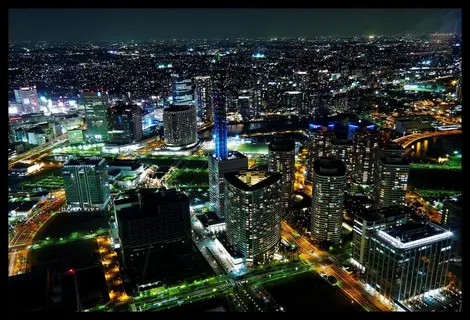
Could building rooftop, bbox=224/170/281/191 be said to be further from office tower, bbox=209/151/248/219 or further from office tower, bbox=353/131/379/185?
office tower, bbox=353/131/379/185

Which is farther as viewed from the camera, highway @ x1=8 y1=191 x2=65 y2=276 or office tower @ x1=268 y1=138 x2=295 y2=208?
office tower @ x1=268 y1=138 x2=295 y2=208

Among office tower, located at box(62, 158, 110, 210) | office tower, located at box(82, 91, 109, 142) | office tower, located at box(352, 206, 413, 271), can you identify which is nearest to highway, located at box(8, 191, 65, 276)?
office tower, located at box(62, 158, 110, 210)

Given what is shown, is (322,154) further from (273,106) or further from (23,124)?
(23,124)

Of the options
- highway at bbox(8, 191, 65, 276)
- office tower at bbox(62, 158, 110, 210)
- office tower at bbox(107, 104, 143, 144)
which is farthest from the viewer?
office tower at bbox(107, 104, 143, 144)

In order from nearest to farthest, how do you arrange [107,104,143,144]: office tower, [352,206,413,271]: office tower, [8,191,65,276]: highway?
[352,206,413,271]: office tower < [8,191,65,276]: highway < [107,104,143,144]: office tower

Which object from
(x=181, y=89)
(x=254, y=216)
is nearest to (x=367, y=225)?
(x=254, y=216)

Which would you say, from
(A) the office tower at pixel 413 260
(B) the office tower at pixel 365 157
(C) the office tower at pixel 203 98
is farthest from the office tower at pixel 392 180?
(C) the office tower at pixel 203 98

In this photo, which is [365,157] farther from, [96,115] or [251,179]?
[96,115]
